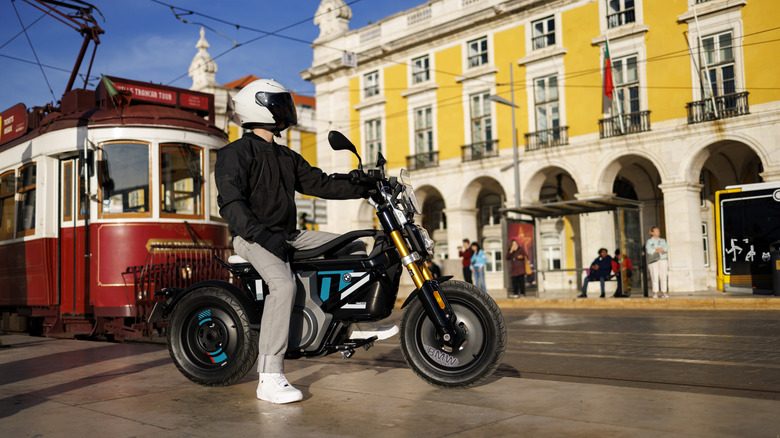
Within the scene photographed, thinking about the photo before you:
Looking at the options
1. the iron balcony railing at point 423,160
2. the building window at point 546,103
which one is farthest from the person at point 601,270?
the iron balcony railing at point 423,160

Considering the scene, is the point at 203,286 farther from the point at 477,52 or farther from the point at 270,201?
the point at 477,52

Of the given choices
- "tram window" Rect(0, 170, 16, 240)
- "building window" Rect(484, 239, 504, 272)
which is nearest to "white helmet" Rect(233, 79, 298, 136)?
"tram window" Rect(0, 170, 16, 240)

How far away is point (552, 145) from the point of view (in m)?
28.3

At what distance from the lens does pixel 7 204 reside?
35.6 ft

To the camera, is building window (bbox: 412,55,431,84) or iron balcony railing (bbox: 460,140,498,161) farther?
building window (bbox: 412,55,431,84)

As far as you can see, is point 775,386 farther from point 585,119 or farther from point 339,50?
point 339,50

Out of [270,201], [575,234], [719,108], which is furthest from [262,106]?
[575,234]

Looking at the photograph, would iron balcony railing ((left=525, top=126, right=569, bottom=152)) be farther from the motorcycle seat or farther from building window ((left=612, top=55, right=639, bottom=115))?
the motorcycle seat

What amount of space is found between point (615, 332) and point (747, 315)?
4.08 meters

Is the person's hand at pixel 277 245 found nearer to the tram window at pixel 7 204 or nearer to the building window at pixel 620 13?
the tram window at pixel 7 204

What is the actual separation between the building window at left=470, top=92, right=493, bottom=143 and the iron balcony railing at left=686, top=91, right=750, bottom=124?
27.3ft

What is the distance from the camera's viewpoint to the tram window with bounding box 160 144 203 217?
363 inches

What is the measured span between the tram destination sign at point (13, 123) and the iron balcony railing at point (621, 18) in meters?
21.3

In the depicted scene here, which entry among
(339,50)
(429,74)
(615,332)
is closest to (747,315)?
(615,332)
